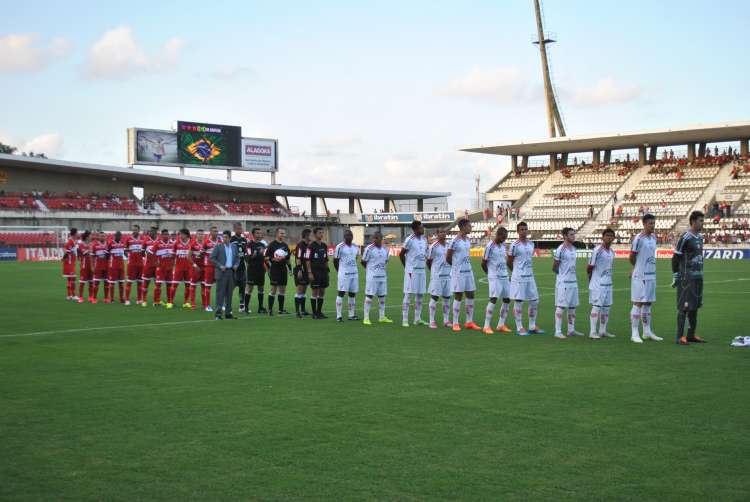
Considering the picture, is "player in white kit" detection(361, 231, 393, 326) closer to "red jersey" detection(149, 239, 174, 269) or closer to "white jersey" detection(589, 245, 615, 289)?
"white jersey" detection(589, 245, 615, 289)

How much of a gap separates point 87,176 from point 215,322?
60679 mm

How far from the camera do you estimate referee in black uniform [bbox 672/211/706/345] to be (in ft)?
43.1

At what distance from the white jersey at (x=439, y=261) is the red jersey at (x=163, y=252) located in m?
8.64

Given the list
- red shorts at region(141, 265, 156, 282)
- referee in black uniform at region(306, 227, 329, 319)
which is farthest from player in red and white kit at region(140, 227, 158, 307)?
referee in black uniform at region(306, 227, 329, 319)

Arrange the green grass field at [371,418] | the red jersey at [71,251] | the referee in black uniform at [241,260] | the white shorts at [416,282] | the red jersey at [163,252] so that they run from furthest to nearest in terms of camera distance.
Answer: the red jersey at [71,251], the red jersey at [163,252], the referee in black uniform at [241,260], the white shorts at [416,282], the green grass field at [371,418]

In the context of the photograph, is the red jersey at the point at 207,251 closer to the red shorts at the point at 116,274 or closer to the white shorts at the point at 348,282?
the red shorts at the point at 116,274

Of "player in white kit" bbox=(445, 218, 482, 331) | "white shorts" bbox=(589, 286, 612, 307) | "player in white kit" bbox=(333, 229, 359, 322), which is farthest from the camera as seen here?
"player in white kit" bbox=(333, 229, 359, 322)

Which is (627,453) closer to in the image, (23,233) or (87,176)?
(23,233)

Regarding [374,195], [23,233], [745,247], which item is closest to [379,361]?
[745,247]

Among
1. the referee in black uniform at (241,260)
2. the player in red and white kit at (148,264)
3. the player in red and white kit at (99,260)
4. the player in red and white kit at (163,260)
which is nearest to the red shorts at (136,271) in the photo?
the player in red and white kit at (148,264)

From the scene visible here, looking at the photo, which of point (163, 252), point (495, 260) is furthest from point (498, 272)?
point (163, 252)

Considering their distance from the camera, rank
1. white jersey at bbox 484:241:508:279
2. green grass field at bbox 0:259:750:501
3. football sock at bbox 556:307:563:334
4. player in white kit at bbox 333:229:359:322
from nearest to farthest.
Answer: green grass field at bbox 0:259:750:501 → football sock at bbox 556:307:563:334 → white jersey at bbox 484:241:508:279 → player in white kit at bbox 333:229:359:322

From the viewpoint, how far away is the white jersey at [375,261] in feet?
55.6

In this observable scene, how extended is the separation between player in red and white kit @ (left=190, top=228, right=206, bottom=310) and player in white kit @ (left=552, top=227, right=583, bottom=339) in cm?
1029
